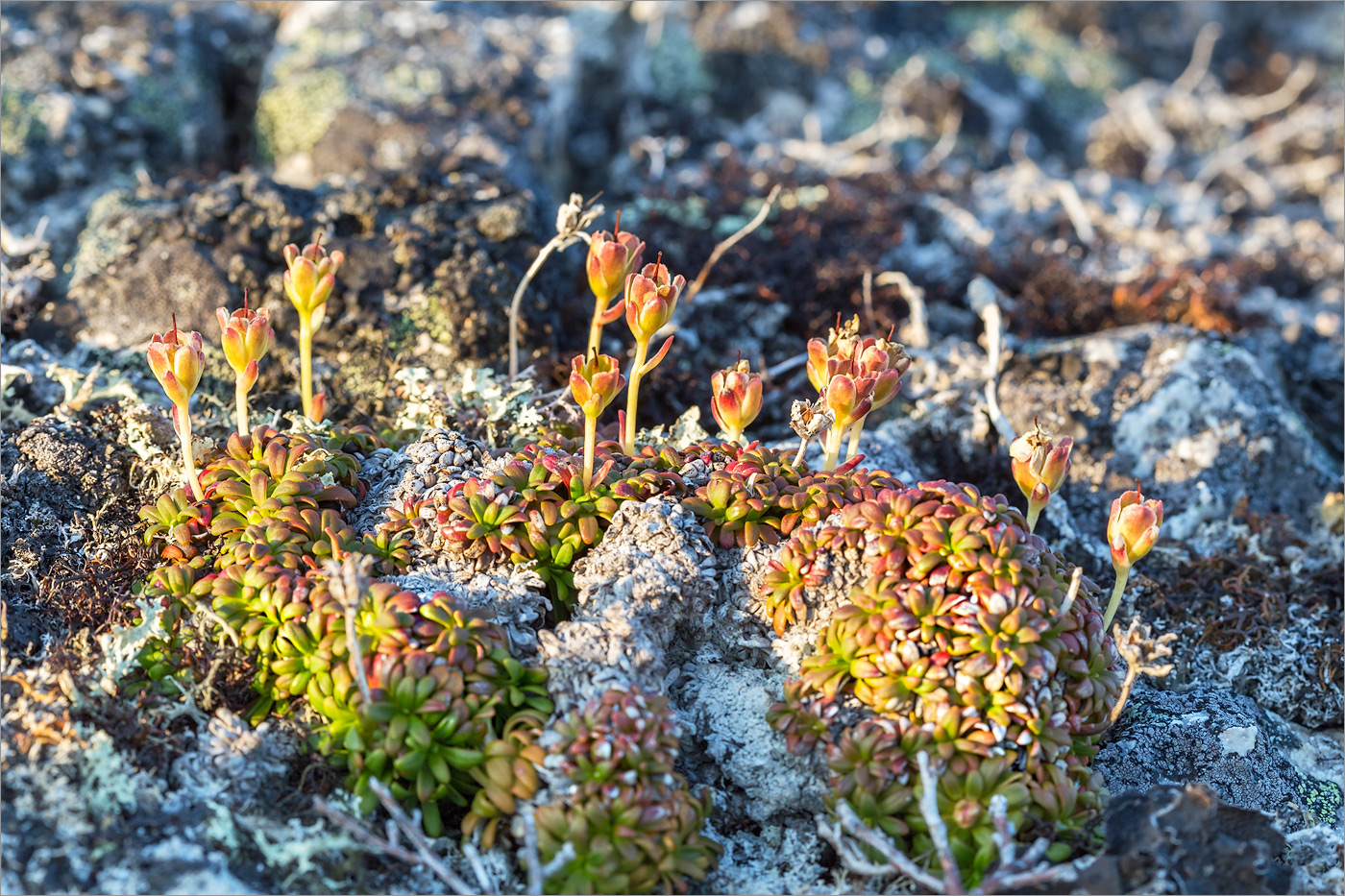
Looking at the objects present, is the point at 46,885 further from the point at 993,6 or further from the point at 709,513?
the point at 993,6

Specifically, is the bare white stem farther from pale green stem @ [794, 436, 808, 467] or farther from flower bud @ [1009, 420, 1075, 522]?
pale green stem @ [794, 436, 808, 467]

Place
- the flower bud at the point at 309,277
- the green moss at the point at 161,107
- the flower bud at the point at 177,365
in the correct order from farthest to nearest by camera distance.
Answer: the green moss at the point at 161,107 < the flower bud at the point at 309,277 < the flower bud at the point at 177,365

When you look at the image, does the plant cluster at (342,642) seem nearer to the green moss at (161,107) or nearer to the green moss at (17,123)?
the green moss at (17,123)

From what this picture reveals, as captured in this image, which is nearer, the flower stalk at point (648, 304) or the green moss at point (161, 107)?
the flower stalk at point (648, 304)

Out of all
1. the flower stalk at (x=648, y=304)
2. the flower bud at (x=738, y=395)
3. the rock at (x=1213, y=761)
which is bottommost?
the rock at (x=1213, y=761)

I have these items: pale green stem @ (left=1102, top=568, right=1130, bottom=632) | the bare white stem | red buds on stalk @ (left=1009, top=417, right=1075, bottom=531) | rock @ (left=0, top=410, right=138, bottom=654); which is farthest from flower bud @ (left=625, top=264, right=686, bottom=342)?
rock @ (left=0, top=410, right=138, bottom=654)

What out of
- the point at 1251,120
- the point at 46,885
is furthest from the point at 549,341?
the point at 1251,120

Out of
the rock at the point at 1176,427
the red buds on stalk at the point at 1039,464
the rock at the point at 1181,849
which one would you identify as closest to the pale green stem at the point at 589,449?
the red buds on stalk at the point at 1039,464
